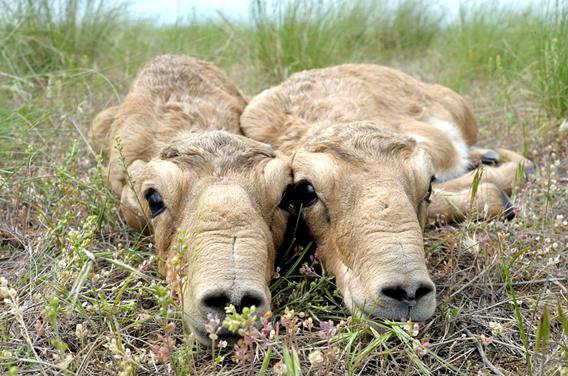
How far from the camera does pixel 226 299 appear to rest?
8.65ft

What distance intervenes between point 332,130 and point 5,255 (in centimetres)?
226

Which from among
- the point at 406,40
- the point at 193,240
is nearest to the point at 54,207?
the point at 193,240

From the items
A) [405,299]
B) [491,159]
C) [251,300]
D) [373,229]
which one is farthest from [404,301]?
[491,159]

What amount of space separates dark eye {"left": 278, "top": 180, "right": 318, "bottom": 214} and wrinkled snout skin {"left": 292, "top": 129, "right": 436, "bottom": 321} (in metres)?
0.04

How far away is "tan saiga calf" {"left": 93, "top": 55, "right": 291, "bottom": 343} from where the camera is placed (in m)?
2.71

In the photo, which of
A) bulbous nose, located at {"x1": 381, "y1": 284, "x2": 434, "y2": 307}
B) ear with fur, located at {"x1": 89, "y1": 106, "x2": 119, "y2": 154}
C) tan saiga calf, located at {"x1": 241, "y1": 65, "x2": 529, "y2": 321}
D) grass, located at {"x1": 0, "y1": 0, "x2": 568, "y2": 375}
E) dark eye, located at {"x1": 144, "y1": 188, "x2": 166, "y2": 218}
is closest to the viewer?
grass, located at {"x1": 0, "y1": 0, "x2": 568, "y2": 375}

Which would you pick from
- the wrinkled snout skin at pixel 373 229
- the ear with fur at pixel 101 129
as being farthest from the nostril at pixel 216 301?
the ear with fur at pixel 101 129


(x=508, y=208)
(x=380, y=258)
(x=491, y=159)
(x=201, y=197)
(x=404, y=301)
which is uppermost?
(x=201, y=197)

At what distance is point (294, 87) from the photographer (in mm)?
5336

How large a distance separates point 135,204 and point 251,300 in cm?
149

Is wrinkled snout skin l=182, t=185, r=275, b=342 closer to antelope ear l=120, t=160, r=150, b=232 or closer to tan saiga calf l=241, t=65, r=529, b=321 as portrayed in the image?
tan saiga calf l=241, t=65, r=529, b=321

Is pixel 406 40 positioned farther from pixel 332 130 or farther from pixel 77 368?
pixel 77 368

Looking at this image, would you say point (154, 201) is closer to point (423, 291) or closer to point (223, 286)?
point (223, 286)

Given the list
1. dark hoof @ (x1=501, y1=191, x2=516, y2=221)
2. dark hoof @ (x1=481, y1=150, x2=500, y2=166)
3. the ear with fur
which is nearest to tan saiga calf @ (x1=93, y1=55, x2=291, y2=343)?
the ear with fur
